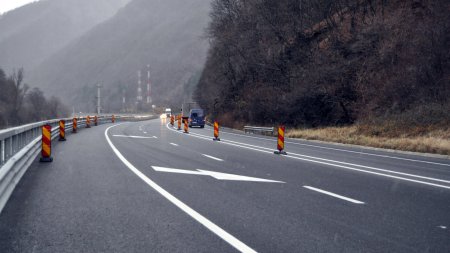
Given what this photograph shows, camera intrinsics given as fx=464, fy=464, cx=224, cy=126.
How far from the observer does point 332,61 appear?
37.7 m

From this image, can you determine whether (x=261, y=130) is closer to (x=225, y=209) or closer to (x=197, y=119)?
(x=197, y=119)

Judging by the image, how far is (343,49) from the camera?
127ft

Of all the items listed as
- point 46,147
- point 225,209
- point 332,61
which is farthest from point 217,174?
point 332,61

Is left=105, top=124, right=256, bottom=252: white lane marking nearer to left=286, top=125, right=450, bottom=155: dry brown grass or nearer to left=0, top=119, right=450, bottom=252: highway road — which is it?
left=0, top=119, right=450, bottom=252: highway road

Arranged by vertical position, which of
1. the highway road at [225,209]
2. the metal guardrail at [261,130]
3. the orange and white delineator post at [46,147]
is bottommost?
the metal guardrail at [261,130]

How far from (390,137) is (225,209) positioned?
66.2ft

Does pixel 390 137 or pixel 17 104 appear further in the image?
pixel 17 104

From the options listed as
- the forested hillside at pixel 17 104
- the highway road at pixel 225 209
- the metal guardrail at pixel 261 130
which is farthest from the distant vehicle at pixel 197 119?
the forested hillside at pixel 17 104

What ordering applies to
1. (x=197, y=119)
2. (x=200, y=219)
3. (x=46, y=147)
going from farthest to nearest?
1. (x=197, y=119)
2. (x=46, y=147)
3. (x=200, y=219)

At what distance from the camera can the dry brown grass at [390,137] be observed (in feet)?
65.7

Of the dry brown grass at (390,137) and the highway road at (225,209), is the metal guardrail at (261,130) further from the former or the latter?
the highway road at (225,209)

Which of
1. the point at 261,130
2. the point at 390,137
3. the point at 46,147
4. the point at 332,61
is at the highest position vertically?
the point at 332,61

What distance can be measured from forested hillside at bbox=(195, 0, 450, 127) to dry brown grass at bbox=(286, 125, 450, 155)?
1.30 m

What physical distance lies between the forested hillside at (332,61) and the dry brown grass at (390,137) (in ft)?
4.25
